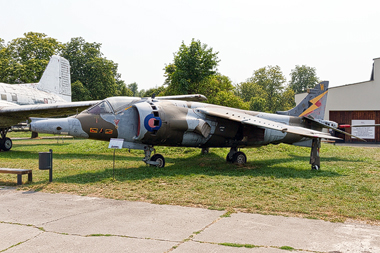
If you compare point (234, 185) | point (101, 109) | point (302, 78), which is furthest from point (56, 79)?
point (302, 78)

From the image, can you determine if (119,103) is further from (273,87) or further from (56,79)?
(273,87)

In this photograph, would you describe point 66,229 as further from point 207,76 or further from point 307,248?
point 207,76

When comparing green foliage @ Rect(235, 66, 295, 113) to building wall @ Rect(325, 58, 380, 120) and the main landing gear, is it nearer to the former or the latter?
building wall @ Rect(325, 58, 380, 120)

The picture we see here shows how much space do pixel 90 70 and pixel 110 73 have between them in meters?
3.63

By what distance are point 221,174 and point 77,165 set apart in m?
6.54

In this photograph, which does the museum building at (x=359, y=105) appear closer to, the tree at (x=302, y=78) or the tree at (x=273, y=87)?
the tree at (x=273, y=87)

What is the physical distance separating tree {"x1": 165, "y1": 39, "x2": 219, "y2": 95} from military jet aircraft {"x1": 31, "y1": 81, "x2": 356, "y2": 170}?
563 inches

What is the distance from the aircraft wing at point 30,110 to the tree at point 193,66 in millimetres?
10974

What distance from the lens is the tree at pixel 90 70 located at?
2211 inches

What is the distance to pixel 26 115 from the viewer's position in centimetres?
1909

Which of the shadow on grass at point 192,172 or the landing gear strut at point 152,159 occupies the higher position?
the landing gear strut at point 152,159

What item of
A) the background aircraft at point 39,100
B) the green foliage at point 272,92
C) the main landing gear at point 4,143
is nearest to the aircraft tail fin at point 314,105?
the background aircraft at point 39,100

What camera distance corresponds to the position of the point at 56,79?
26125 mm

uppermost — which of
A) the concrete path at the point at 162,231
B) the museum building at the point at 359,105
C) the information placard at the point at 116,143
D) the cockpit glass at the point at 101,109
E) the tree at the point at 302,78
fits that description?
the tree at the point at 302,78
